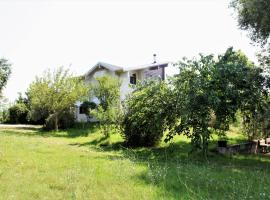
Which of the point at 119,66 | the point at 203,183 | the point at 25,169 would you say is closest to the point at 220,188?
the point at 203,183

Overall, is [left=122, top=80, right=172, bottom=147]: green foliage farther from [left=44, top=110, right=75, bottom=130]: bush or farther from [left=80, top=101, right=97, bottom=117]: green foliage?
[left=80, top=101, right=97, bottom=117]: green foliage

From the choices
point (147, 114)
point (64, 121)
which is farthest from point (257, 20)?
point (64, 121)

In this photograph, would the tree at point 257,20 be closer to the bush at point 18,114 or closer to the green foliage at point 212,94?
the green foliage at point 212,94

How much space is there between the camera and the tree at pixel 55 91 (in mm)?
27906

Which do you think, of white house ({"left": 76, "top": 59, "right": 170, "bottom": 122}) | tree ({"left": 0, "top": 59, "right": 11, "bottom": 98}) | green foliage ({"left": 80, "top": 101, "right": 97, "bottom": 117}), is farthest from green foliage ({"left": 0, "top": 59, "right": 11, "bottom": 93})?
green foliage ({"left": 80, "top": 101, "right": 97, "bottom": 117})

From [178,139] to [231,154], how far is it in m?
4.75

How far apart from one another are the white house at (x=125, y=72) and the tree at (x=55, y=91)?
5640 millimetres

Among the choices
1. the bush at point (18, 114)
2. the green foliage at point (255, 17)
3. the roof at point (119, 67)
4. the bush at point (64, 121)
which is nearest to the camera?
the green foliage at point (255, 17)

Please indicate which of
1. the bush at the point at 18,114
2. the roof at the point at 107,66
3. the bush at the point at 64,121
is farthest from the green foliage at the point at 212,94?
the bush at the point at 18,114

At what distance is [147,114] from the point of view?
618 inches

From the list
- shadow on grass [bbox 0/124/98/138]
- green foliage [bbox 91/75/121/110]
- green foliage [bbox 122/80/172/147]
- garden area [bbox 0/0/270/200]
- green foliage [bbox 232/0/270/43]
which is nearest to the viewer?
garden area [bbox 0/0/270/200]

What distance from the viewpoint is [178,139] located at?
19.9m

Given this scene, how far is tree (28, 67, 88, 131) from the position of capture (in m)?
27.9

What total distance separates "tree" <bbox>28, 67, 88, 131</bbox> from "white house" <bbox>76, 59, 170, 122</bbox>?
5640 mm
